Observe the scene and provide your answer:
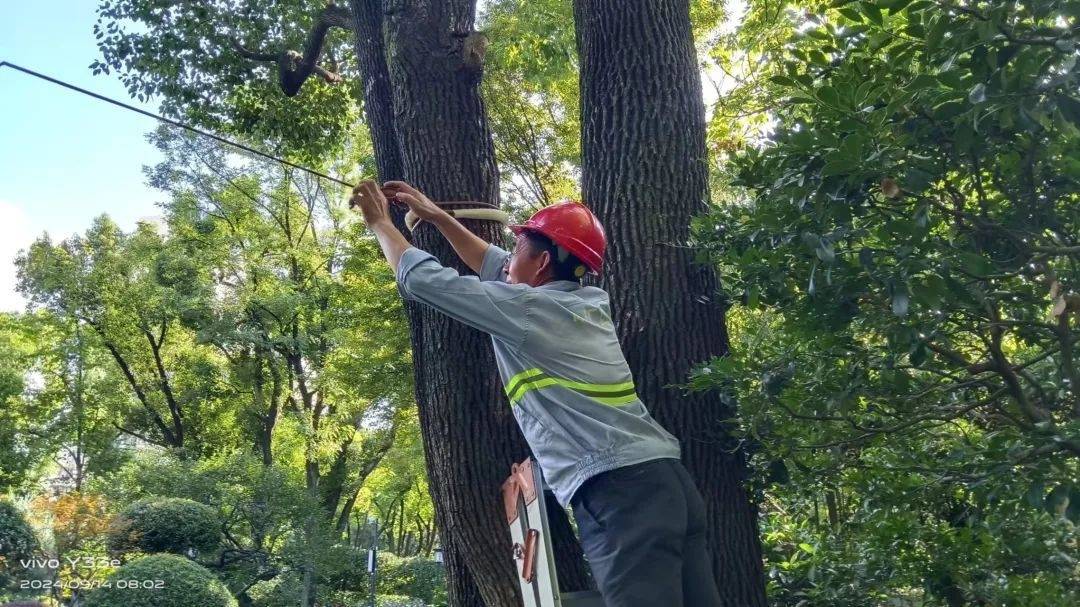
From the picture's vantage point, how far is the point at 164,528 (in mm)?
12297

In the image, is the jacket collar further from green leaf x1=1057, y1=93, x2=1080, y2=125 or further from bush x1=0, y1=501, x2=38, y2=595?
bush x1=0, y1=501, x2=38, y2=595

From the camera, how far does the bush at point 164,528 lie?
11.7 meters

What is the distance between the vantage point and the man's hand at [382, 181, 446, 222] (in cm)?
312

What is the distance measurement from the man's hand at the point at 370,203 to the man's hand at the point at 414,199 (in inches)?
6.6

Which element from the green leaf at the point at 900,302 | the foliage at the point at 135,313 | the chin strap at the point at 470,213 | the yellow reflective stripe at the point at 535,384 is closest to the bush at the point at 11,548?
the chin strap at the point at 470,213

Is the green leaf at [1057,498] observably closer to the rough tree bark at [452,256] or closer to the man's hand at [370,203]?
the rough tree bark at [452,256]

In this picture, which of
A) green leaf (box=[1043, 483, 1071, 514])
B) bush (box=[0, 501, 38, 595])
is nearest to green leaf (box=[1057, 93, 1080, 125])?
green leaf (box=[1043, 483, 1071, 514])

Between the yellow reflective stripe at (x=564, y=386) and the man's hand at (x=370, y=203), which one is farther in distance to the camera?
the man's hand at (x=370, y=203)

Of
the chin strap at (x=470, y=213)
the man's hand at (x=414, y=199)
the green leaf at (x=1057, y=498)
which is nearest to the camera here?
the green leaf at (x=1057, y=498)

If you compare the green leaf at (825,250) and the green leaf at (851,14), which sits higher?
the green leaf at (851,14)

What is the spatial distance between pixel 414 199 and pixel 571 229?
628mm

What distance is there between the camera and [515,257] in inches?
116

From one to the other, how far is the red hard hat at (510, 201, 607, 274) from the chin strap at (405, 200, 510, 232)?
54 cm

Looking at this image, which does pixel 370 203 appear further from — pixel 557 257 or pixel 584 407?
pixel 584 407
